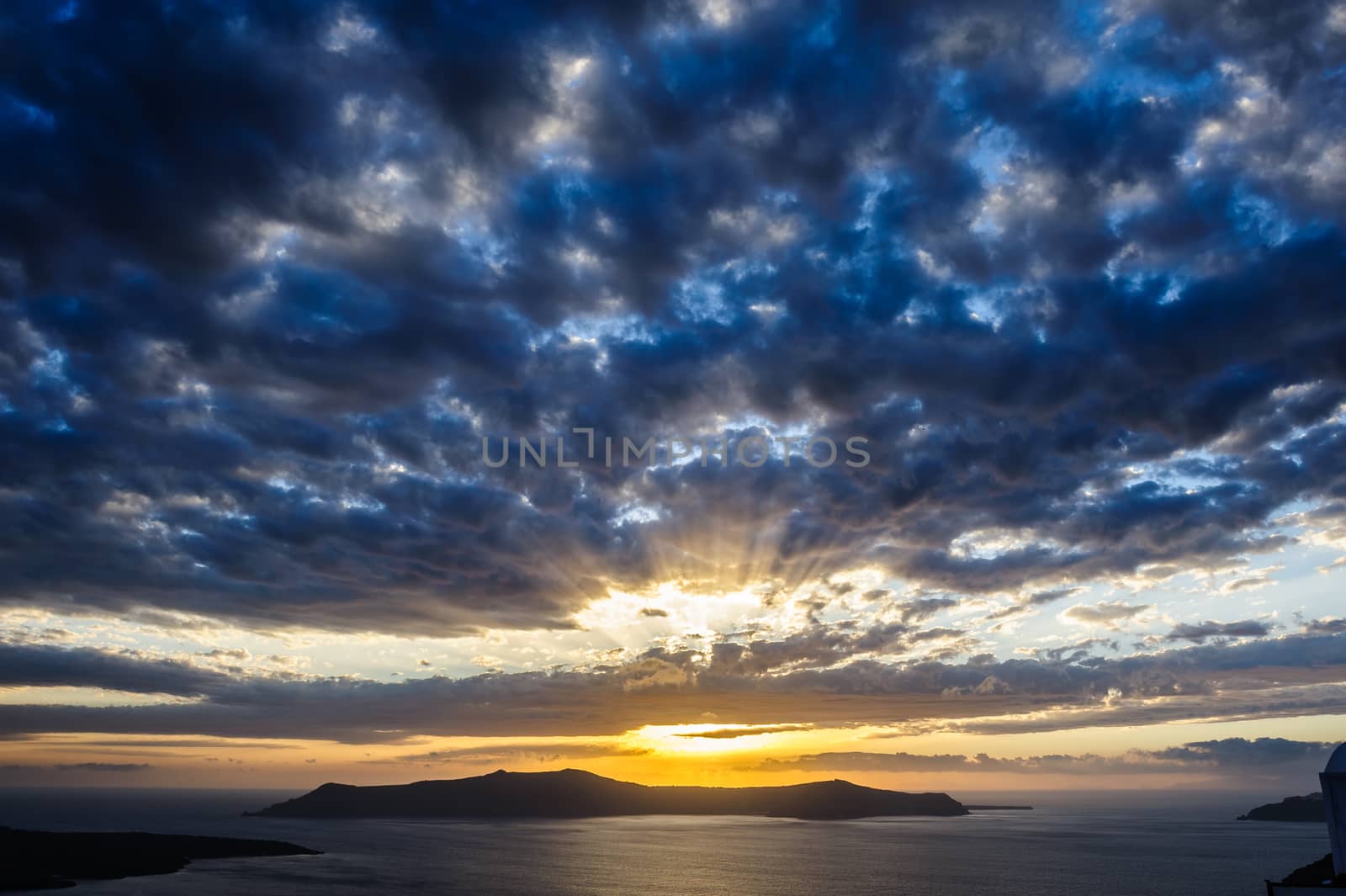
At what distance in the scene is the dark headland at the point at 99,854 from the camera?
119 metres

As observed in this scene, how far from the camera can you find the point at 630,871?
14225 centimetres

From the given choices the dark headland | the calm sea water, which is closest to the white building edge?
the calm sea water

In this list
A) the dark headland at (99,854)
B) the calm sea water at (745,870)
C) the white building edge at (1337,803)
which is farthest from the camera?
the dark headland at (99,854)

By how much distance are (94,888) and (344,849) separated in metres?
76.0

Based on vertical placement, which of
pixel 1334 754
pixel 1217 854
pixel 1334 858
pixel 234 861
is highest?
pixel 1334 754

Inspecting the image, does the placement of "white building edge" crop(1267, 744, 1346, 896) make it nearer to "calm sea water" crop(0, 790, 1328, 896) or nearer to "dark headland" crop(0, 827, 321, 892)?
"calm sea water" crop(0, 790, 1328, 896)

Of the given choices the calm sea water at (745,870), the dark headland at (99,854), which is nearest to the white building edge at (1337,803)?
the calm sea water at (745,870)

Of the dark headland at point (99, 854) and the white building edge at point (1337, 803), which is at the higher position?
the white building edge at point (1337, 803)

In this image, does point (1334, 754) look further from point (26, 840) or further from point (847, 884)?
point (26, 840)

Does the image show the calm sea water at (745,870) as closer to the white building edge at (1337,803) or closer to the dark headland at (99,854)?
the dark headland at (99,854)

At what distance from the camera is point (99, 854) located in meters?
141

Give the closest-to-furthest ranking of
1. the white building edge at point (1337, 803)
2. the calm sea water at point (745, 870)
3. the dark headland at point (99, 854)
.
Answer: the white building edge at point (1337, 803) → the calm sea water at point (745, 870) → the dark headland at point (99, 854)

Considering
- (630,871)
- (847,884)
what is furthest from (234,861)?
(847,884)

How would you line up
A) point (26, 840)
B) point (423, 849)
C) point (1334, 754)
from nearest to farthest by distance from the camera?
point (1334, 754) → point (26, 840) → point (423, 849)
